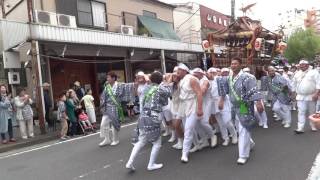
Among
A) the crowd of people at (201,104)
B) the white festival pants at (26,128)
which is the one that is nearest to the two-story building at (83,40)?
the white festival pants at (26,128)

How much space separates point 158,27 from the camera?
951 inches

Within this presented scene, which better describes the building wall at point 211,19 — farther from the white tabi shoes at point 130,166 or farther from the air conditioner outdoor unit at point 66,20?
the white tabi shoes at point 130,166

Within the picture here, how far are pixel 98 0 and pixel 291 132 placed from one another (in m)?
13.6

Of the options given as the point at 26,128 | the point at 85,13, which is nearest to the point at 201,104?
the point at 26,128

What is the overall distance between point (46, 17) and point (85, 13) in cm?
368

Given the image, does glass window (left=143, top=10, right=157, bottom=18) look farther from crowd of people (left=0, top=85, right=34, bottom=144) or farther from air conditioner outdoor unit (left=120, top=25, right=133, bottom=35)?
crowd of people (left=0, top=85, right=34, bottom=144)

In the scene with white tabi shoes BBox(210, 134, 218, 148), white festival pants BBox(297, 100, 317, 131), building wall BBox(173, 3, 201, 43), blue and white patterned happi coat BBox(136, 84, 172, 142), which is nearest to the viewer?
blue and white patterned happi coat BBox(136, 84, 172, 142)

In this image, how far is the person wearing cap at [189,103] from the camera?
304 inches

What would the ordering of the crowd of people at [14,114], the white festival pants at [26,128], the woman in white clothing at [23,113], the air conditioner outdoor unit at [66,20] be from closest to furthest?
1. the crowd of people at [14,114]
2. the woman in white clothing at [23,113]
3. the white festival pants at [26,128]
4. the air conditioner outdoor unit at [66,20]

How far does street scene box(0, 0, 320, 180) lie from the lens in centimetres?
735

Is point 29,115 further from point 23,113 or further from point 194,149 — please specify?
point 194,149

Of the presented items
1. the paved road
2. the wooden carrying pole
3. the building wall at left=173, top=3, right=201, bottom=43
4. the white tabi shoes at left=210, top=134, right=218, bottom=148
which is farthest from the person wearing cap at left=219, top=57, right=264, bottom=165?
the building wall at left=173, top=3, right=201, bottom=43

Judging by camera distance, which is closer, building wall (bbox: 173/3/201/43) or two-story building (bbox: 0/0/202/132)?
two-story building (bbox: 0/0/202/132)

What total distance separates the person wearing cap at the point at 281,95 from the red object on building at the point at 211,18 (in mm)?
20202
